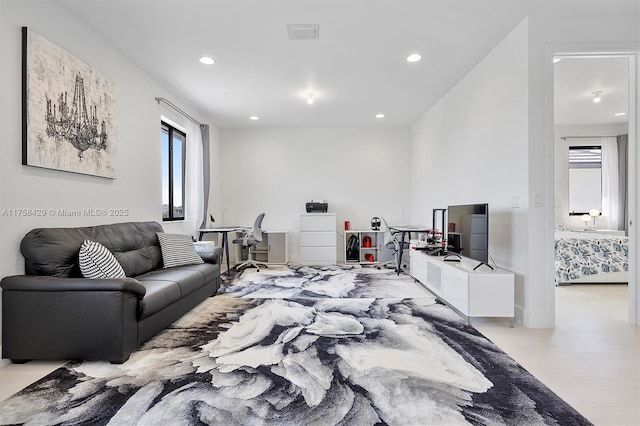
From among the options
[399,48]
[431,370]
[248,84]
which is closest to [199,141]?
[248,84]

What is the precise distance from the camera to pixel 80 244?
8.32ft

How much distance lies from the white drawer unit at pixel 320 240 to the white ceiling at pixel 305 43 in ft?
7.22

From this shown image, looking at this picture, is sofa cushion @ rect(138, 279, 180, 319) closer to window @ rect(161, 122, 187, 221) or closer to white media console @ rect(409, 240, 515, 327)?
window @ rect(161, 122, 187, 221)

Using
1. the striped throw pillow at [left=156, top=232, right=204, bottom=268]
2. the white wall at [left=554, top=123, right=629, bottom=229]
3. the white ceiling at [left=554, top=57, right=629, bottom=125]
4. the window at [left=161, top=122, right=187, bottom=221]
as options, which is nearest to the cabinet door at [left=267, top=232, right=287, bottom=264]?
the window at [left=161, top=122, right=187, bottom=221]

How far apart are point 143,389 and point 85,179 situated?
2.06 m

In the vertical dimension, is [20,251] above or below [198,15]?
below

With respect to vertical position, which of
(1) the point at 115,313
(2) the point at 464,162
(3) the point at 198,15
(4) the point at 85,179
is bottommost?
(1) the point at 115,313

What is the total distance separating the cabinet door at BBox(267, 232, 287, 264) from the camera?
258 inches

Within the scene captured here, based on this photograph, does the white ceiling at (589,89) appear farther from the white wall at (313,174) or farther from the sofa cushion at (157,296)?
the sofa cushion at (157,296)

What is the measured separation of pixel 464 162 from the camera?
4.11 metres

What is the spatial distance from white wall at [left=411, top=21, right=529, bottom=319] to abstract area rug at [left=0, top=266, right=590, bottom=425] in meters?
0.99

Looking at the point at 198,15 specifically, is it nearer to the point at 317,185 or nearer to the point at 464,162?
the point at 464,162

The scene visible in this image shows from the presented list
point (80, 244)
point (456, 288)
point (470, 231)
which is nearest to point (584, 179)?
point (470, 231)

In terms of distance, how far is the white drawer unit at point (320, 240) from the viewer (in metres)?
6.15
